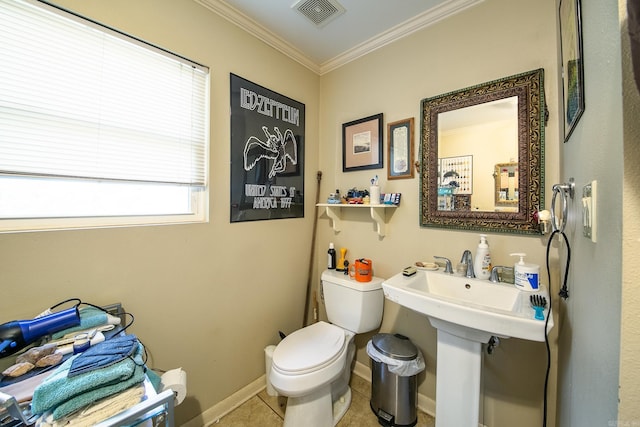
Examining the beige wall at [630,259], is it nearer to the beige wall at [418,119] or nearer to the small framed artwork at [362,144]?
the beige wall at [418,119]

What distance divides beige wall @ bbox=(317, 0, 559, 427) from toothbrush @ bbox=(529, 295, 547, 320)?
1.01 ft

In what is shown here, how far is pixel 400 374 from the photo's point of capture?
1351 millimetres

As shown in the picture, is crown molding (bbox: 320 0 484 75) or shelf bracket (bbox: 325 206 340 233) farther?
shelf bracket (bbox: 325 206 340 233)

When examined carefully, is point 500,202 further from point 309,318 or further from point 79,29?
point 79,29

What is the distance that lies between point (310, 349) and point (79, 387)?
3.35 feet

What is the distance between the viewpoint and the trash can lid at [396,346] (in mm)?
1358

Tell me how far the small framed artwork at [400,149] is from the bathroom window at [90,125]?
1.23 m

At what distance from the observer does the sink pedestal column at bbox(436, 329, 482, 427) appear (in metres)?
1.07

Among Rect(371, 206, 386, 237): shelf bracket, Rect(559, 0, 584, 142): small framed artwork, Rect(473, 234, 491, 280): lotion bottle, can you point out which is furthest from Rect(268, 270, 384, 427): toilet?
Rect(559, 0, 584, 142): small framed artwork

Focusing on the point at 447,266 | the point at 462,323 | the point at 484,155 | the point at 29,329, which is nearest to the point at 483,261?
the point at 447,266

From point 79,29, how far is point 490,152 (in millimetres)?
2072

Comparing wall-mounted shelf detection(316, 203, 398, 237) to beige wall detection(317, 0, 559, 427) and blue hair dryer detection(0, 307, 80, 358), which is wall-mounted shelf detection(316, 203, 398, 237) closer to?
beige wall detection(317, 0, 559, 427)

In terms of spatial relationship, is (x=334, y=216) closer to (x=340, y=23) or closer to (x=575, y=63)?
(x=340, y=23)

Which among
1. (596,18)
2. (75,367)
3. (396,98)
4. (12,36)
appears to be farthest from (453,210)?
(12,36)
